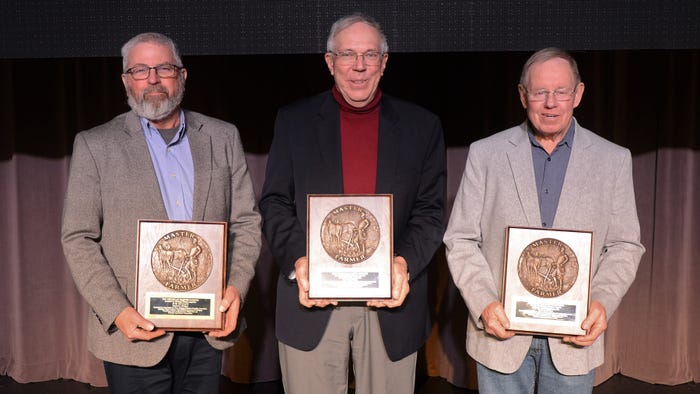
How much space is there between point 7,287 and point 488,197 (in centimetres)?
299

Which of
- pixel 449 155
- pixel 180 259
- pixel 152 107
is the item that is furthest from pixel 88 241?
pixel 449 155

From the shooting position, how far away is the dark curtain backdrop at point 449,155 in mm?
3928

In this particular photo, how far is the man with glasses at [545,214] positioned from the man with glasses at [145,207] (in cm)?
71

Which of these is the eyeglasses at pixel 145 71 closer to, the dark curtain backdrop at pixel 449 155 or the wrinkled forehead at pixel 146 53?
the wrinkled forehead at pixel 146 53

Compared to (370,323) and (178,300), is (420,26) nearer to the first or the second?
(370,323)

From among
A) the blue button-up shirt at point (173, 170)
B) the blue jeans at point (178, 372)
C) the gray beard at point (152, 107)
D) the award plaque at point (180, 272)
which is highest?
the gray beard at point (152, 107)

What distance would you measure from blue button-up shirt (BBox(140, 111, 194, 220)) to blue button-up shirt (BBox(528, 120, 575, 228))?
1048mm

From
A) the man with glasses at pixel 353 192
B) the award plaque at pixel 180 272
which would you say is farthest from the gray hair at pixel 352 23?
the award plaque at pixel 180 272

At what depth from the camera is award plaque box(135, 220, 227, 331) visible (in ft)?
7.05

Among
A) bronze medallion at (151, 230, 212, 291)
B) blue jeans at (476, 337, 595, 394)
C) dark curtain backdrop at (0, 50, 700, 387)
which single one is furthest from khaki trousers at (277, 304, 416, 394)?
dark curtain backdrop at (0, 50, 700, 387)

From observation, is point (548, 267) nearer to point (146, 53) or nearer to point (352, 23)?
point (352, 23)

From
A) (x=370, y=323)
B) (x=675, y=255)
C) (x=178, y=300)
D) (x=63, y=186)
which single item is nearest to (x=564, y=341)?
(x=370, y=323)

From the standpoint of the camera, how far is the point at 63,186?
4.02m

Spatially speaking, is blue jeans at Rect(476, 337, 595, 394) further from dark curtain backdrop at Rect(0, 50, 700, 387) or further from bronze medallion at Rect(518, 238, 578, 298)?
dark curtain backdrop at Rect(0, 50, 700, 387)
